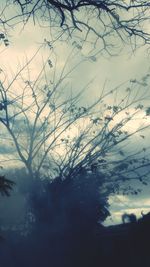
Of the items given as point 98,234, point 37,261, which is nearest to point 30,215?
point 37,261

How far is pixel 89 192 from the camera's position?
2769cm

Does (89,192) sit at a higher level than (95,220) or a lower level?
higher

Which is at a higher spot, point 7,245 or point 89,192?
point 89,192

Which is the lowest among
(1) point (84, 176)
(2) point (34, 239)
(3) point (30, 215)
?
(2) point (34, 239)

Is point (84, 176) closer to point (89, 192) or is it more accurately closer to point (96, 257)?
point (89, 192)

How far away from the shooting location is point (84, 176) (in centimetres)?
2820

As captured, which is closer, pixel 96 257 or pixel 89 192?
pixel 96 257

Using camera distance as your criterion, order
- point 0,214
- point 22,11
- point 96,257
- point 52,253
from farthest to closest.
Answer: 1. point 0,214
2. point 52,253
3. point 96,257
4. point 22,11

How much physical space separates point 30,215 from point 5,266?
480 cm

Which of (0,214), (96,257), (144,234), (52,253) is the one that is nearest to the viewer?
(144,234)

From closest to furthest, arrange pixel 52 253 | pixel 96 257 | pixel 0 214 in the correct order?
pixel 96 257 < pixel 52 253 < pixel 0 214

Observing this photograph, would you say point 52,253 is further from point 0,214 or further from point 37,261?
point 0,214

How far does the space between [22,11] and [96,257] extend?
1866 cm

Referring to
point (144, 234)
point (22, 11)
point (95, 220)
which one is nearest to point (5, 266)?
point (95, 220)
